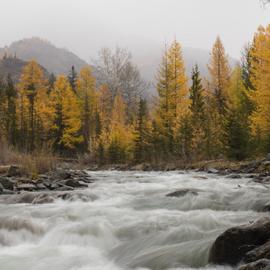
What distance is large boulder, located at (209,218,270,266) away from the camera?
430cm

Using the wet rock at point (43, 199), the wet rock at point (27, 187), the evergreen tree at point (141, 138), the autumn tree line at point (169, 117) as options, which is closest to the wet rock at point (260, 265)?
the wet rock at point (43, 199)

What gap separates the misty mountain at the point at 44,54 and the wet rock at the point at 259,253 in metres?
149

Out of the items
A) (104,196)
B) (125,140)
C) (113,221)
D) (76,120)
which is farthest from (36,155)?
(76,120)

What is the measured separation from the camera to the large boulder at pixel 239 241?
4297 mm

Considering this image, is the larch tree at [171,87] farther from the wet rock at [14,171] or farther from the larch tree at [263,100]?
the wet rock at [14,171]

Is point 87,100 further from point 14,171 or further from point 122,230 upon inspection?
point 122,230

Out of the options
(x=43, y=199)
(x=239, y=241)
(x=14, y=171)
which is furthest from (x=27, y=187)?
(x=239, y=241)

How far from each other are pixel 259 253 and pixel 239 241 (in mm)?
475

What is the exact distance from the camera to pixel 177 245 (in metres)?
5.37

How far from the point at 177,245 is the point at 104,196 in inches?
177

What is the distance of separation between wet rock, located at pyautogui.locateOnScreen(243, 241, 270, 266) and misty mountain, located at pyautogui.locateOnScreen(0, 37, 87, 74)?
149 m

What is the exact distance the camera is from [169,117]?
2945cm

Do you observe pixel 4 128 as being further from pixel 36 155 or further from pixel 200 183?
pixel 200 183

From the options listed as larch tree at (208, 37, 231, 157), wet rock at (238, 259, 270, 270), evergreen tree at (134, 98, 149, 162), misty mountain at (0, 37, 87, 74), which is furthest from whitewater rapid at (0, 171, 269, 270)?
misty mountain at (0, 37, 87, 74)
